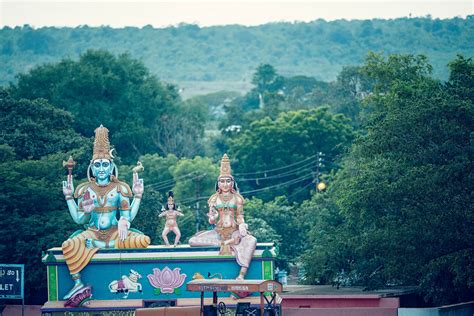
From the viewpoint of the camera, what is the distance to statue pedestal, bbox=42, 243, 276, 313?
43.0 metres

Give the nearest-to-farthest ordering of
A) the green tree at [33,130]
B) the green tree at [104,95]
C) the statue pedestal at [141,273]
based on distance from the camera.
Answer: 1. the statue pedestal at [141,273]
2. the green tree at [33,130]
3. the green tree at [104,95]

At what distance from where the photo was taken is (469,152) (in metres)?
47.0

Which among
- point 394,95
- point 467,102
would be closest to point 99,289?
point 467,102

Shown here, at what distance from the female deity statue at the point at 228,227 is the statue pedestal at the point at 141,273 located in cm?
38

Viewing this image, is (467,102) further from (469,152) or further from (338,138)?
(338,138)

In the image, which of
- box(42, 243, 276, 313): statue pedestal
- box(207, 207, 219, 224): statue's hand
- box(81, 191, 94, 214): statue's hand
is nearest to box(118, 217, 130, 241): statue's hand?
box(42, 243, 276, 313): statue pedestal

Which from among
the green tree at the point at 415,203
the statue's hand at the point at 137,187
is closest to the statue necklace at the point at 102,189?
the statue's hand at the point at 137,187

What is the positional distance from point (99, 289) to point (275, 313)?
678 centimetres

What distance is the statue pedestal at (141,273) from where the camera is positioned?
43000 millimetres

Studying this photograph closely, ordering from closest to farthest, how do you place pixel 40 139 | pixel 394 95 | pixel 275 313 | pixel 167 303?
1. pixel 275 313
2. pixel 167 303
3. pixel 394 95
4. pixel 40 139

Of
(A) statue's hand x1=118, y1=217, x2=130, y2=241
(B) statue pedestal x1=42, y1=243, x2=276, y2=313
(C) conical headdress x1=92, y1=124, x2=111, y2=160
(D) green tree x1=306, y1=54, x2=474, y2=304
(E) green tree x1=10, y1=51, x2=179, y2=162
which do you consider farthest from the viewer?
(E) green tree x1=10, y1=51, x2=179, y2=162

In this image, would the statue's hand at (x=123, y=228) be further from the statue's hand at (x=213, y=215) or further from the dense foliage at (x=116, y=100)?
the dense foliage at (x=116, y=100)

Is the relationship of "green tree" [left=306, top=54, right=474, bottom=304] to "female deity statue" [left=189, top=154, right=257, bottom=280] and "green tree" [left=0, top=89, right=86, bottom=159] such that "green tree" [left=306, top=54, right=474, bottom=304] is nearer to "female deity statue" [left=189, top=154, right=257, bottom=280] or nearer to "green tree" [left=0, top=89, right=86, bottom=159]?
"female deity statue" [left=189, top=154, right=257, bottom=280]

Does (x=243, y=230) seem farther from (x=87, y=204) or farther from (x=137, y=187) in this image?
(x=87, y=204)
